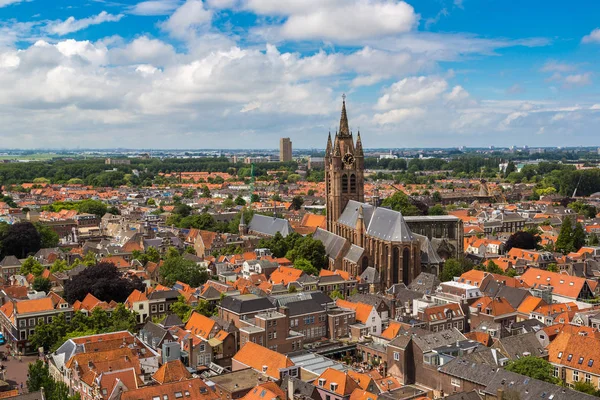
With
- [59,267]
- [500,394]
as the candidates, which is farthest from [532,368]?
[59,267]

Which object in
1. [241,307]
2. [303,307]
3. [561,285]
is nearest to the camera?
→ [241,307]

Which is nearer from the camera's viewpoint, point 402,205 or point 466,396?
point 466,396

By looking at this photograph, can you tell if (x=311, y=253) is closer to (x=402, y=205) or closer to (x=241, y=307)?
(x=241, y=307)

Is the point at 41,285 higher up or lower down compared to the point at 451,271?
higher up

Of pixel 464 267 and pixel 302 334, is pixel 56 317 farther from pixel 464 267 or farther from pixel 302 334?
pixel 464 267

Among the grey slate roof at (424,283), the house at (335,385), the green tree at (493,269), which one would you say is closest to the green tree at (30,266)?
the grey slate roof at (424,283)

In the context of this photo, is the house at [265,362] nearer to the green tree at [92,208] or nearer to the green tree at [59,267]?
the green tree at [59,267]

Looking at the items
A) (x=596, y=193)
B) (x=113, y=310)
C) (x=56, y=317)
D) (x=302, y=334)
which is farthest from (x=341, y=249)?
(x=596, y=193)
